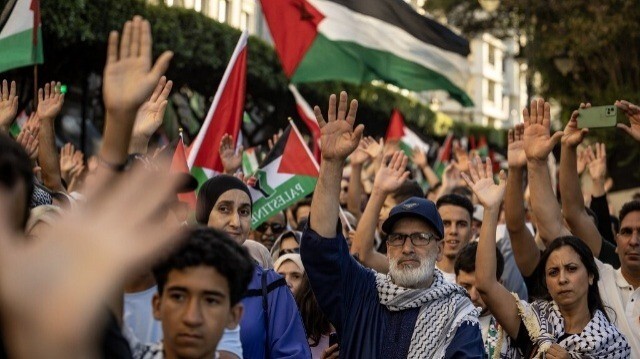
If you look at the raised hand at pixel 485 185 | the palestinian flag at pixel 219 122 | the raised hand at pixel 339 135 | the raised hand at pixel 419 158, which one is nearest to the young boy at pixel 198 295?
the raised hand at pixel 339 135

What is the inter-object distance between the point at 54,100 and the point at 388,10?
207 inches

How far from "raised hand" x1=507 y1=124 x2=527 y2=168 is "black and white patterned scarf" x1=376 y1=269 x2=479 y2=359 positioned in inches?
64.3

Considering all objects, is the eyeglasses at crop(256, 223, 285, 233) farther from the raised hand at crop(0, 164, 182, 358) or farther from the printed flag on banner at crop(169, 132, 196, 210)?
the raised hand at crop(0, 164, 182, 358)

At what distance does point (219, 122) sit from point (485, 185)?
9.94 feet

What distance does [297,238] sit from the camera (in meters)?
7.68

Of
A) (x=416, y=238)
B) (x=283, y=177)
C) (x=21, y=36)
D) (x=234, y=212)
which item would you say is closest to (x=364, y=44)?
(x=283, y=177)

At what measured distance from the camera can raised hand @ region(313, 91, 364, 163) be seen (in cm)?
495

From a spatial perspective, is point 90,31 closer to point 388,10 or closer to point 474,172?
point 388,10

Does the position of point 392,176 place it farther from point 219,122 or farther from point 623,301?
point 219,122

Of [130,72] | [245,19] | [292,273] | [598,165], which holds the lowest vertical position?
[292,273]

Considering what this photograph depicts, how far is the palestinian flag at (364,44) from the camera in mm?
11094

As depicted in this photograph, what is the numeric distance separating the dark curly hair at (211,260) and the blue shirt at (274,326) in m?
1.35

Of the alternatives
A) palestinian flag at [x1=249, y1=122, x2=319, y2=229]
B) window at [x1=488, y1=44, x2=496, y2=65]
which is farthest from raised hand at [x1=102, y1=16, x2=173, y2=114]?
window at [x1=488, y1=44, x2=496, y2=65]

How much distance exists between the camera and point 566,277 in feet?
18.9
